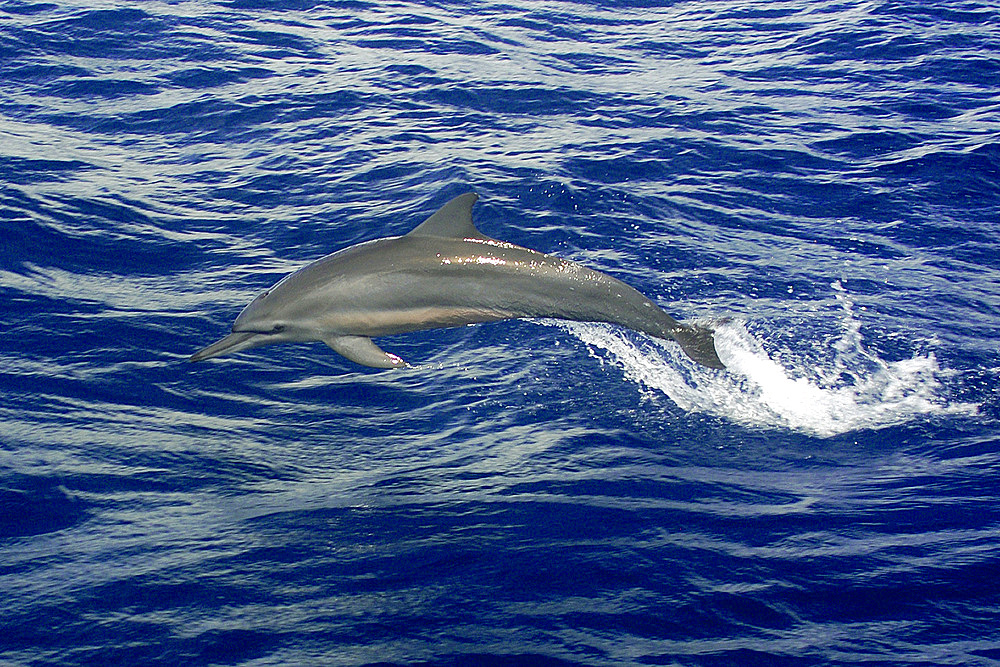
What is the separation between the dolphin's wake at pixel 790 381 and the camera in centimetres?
953

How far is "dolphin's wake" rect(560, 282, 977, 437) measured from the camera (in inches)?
375

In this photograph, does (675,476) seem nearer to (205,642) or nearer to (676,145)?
(205,642)

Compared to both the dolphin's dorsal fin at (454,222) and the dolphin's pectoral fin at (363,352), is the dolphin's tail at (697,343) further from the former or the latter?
the dolphin's pectoral fin at (363,352)

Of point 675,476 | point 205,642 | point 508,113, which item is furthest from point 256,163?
point 205,642

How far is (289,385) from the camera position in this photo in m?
10.1

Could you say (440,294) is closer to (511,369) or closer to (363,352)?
(363,352)

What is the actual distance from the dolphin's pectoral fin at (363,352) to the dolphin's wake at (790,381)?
2.70 m

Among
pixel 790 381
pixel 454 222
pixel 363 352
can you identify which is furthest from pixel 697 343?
pixel 363 352

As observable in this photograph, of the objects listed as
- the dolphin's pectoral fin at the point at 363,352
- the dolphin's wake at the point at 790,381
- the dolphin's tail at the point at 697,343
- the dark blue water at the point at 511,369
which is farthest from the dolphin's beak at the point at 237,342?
the dolphin's wake at the point at 790,381

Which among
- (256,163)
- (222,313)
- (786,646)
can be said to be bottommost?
(786,646)

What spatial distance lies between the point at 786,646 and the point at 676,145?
991 cm

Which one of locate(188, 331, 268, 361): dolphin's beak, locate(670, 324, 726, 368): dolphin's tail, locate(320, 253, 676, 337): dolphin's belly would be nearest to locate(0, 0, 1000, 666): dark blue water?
locate(670, 324, 726, 368): dolphin's tail

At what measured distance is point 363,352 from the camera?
8.44m

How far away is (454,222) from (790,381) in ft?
11.5
